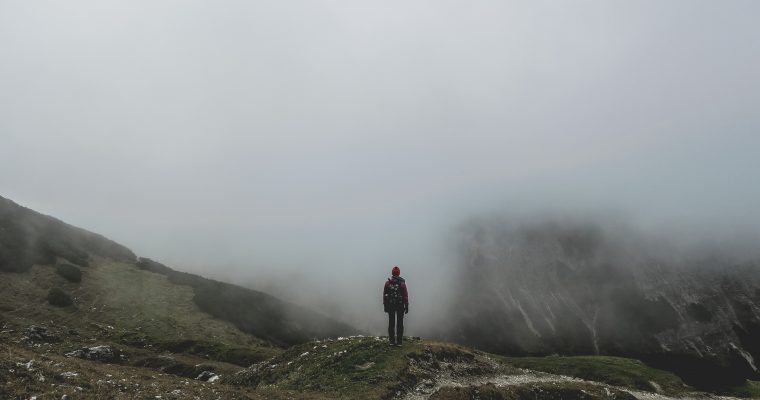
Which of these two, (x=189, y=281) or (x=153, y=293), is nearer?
(x=153, y=293)

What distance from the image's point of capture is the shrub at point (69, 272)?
89812mm

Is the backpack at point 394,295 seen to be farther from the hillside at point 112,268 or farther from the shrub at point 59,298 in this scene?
the hillside at point 112,268

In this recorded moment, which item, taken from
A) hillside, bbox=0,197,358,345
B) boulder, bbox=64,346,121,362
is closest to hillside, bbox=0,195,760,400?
boulder, bbox=64,346,121,362

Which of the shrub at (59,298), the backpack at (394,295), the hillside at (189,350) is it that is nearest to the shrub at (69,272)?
the hillside at (189,350)

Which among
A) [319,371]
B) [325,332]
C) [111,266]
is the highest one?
[111,266]

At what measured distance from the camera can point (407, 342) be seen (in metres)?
37.0

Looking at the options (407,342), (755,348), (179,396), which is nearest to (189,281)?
(407,342)

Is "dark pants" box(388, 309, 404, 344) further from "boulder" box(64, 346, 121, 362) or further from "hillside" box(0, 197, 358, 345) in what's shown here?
"hillside" box(0, 197, 358, 345)

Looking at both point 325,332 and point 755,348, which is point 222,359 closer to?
point 325,332

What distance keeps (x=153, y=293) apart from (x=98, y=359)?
49149mm

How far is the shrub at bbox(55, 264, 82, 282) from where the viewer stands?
89.8 metres

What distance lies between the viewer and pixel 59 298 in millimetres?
79625

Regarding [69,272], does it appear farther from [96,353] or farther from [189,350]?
[96,353]

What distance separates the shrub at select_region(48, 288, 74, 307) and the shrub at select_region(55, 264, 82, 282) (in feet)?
27.9
